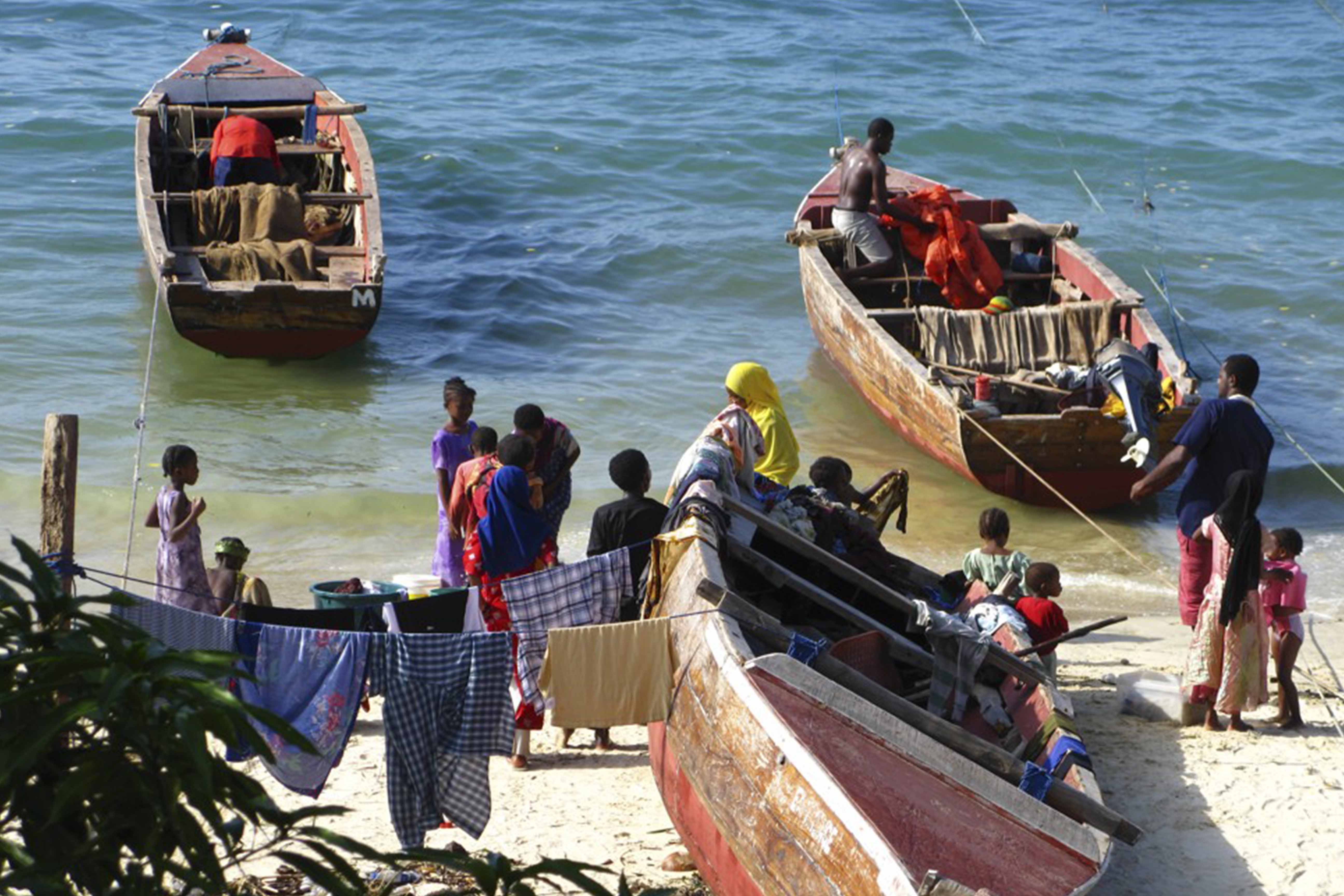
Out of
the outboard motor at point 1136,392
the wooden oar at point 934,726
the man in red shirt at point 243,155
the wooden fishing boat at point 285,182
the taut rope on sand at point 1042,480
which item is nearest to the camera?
the wooden oar at point 934,726

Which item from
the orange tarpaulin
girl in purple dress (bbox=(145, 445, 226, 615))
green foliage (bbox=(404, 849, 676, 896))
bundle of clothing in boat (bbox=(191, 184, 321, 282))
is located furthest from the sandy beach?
bundle of clothing in boat (bbox=(191, 184, 321, 282))

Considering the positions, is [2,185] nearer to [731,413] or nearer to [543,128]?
[543,128]

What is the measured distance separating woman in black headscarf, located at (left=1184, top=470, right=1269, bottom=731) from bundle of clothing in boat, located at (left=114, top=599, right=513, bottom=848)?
9.66 ft

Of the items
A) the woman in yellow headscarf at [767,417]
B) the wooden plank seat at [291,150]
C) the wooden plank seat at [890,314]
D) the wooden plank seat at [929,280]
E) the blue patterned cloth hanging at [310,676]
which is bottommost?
the blue patterned cloth hanging at [310,676]

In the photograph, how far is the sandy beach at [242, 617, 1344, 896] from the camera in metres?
5.83

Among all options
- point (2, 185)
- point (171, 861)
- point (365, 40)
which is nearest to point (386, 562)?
point (171, 861)

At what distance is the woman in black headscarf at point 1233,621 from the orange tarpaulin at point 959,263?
5817 millimetres

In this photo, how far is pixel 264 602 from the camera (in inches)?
269

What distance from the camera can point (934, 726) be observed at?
A: 18.3ft

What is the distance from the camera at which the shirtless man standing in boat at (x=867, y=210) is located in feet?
41.2

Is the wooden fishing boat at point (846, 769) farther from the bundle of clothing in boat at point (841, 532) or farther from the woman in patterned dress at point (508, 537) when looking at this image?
the bundle of clothing in boat at point (841, 532)

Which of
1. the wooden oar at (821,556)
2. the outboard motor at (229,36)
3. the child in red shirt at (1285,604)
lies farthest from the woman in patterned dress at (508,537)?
the outboard motor at (229,36)

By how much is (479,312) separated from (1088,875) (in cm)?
1070

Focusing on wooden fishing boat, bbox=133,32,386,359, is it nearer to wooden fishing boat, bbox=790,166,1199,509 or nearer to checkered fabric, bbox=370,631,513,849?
wooden fishing boat, bbox=790,166,1199,509
